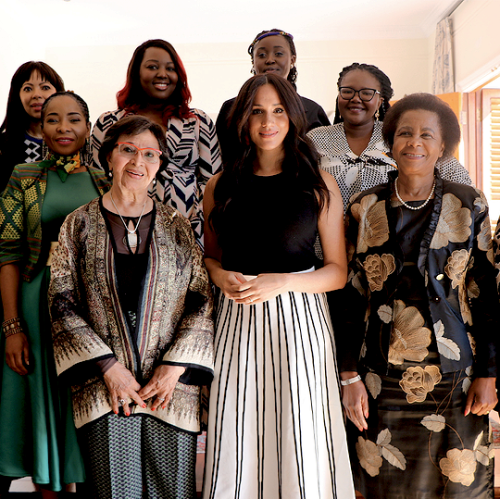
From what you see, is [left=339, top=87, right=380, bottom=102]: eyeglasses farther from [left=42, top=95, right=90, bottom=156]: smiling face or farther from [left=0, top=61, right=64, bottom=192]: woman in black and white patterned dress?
[left=0, top=61, right=64, bottom=192]: woman in black and white patterned dress

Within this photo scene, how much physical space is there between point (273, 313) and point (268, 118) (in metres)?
0.69

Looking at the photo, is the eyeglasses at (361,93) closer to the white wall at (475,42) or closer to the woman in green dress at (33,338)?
the woman in green dress at (33,338)

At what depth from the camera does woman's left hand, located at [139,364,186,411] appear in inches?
64.9

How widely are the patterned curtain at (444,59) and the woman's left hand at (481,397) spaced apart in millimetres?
5440

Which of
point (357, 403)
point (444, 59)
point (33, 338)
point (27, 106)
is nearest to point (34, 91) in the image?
point (27, 106)

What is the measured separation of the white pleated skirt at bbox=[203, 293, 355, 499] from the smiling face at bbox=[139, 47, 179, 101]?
1.31 m

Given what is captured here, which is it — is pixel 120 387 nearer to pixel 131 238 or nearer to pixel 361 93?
pixel 131 238

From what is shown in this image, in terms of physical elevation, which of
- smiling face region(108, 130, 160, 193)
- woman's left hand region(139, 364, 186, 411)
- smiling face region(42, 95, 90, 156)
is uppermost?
smiling face region(42, 95, 90, 156)

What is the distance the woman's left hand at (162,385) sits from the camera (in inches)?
64.9

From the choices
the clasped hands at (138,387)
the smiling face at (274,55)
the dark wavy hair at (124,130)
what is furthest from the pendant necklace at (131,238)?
the smiling face at (274,55)

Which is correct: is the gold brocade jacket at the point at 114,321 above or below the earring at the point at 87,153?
below

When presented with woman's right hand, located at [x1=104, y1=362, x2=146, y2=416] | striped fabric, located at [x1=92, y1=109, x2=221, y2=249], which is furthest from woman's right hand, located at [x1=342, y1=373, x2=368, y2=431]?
striped fabric, located at [x1=92, y1=109, x2=221, y2=249]

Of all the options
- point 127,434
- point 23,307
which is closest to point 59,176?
point 23,307

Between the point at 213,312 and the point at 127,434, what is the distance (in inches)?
19.8
